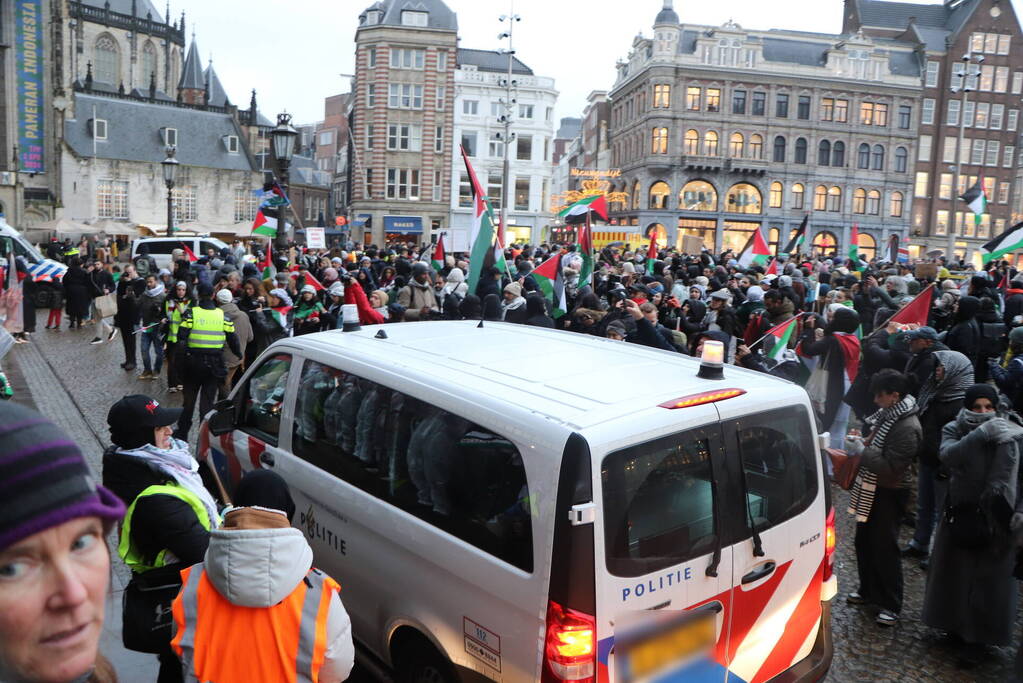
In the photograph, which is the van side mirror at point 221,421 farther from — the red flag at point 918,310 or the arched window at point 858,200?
the arched window at point 858,200

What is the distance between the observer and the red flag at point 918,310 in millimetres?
9016

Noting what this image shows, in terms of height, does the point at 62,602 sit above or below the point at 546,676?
above

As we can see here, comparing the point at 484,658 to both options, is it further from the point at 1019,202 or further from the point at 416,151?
the point at 1019,202

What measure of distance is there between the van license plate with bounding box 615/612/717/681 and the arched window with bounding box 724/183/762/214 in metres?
60.1

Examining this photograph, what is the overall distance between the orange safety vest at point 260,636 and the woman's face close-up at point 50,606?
1.52 meters

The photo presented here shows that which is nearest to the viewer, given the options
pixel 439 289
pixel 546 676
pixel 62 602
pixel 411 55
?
pixel 62 602

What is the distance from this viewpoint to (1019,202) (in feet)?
214

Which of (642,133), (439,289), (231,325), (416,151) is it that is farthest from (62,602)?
(642,133)

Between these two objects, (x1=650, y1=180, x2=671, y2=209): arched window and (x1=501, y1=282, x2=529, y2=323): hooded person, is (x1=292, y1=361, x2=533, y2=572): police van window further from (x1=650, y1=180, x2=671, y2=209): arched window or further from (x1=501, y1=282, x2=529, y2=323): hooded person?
(x1=650, y1=180, x2=671, y2=209): arched window

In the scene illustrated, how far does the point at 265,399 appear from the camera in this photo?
216 inches

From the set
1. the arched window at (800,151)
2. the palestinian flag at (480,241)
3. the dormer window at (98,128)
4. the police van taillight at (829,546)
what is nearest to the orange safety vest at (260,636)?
the police van taillight at (829,546)

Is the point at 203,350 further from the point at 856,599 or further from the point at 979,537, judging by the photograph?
the point at 979,537

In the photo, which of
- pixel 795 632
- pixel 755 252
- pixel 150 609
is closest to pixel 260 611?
pixel 150 609

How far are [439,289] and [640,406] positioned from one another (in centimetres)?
1174
